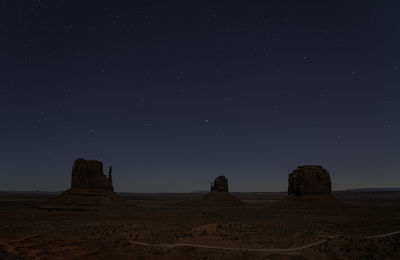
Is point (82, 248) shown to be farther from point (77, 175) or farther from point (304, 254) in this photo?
point (77, 175)

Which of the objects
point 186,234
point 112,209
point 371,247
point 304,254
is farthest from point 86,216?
point 371,247

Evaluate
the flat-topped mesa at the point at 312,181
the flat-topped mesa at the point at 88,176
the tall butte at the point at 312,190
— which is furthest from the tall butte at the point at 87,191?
the flat-topped mesa at the point at 312,181

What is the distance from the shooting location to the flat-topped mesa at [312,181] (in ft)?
258

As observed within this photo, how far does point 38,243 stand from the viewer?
26.6m

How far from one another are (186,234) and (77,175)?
48680 millimetres

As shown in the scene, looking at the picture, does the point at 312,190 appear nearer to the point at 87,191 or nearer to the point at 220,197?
the point at 220,197

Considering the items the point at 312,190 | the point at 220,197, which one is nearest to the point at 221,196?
the point at 220,197

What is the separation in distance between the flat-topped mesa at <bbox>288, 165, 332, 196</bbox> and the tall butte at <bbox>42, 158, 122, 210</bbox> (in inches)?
2034

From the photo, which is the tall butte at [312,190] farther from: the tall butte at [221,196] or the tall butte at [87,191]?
the tall butte at [87,191]

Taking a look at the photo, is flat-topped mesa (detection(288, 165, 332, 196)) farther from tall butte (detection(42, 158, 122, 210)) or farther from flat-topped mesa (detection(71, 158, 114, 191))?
flat-topped mesa (detection(71, 158, 114, 191))

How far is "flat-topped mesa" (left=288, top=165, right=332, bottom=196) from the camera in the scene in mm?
78500

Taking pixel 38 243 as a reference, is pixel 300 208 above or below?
below

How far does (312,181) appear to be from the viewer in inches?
3091

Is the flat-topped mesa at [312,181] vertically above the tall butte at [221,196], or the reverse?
the flat-topped mesa at [312,181]
